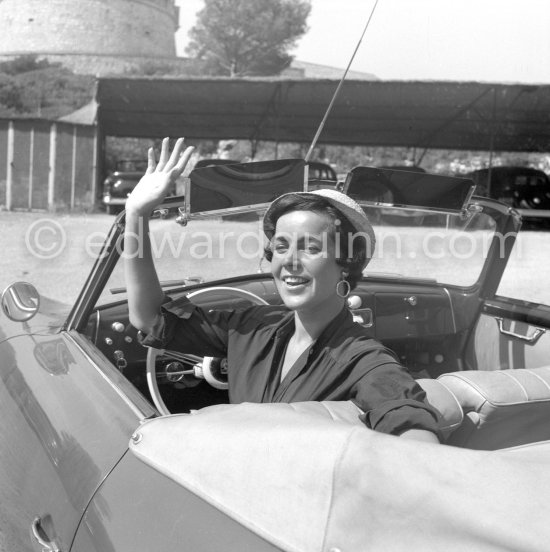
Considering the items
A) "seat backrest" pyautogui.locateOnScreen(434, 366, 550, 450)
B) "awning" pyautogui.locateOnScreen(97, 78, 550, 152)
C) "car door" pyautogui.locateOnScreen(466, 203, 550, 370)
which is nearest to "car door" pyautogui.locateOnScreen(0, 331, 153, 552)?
"seat backrest" pyautogui.locateOnScreen(434, 366, 550, 450)

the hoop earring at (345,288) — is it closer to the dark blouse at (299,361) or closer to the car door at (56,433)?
the dark blouse at (299,361)

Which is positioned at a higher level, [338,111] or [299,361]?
[338,111]

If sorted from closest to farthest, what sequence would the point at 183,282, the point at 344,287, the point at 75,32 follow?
the point at 344,287 < the point at 183,282 < the point at 75,32

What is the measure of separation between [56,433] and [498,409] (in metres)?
1.18

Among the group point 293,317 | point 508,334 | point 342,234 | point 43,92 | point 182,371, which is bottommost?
point 182,371

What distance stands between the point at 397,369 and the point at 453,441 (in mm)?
243

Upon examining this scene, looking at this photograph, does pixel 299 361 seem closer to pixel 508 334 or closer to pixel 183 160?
pixel 183 160

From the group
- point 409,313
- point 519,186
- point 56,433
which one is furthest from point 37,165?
point 56,433

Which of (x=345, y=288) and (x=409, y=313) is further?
(x=409, y=313)

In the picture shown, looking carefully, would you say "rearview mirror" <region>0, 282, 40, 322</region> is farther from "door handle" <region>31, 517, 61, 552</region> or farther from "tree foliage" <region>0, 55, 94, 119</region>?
"tree foliage" <region>0, 55, 94, 119</region>

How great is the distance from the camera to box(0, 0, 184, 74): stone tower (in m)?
54.7

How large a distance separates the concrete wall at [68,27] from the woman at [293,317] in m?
56.5

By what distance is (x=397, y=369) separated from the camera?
1.75 metres

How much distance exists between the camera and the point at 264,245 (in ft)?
8.66
